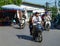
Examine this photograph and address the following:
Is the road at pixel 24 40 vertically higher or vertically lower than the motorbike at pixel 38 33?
lower

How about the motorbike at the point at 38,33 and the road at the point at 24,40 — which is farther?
the motorbike at the point at 38,33

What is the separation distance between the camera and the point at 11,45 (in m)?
13.2

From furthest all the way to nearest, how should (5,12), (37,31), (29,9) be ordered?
(29,9)
(5,12)
(37,31)

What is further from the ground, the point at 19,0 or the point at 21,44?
the point at 19,0

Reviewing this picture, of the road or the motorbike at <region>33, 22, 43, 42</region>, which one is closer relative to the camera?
the road

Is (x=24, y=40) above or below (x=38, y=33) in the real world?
below

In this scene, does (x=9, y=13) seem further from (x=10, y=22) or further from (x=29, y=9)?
(x=29, y=9)

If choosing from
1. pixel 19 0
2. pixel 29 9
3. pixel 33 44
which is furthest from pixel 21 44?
pixel 29 9

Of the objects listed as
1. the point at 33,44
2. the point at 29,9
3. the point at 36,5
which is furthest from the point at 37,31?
the point at 36,5

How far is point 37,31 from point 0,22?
19.9m

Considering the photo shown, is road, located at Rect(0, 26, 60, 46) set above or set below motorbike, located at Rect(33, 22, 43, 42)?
below

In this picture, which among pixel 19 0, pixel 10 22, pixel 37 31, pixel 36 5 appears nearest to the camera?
pixel 37 31

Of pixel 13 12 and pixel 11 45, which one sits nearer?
pixel 11 45

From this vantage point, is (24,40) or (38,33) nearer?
(38,33)
